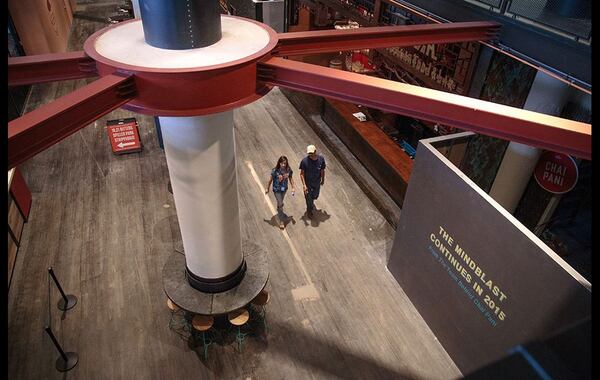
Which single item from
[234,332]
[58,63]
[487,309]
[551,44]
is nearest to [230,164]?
[58,63]

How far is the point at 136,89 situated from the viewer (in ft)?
10.4

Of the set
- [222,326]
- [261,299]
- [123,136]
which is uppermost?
[123,136]

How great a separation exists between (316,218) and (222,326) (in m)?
2.88

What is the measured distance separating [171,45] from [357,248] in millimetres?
4965

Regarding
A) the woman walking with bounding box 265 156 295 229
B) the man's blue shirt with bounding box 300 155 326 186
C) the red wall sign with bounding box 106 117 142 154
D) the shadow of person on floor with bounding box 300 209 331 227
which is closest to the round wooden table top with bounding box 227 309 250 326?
the woman walking with bounding box 265 156 295 229

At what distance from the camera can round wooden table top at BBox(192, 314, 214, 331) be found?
5398 millimetres

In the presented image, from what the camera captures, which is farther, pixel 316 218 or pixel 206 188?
pixel 316 218

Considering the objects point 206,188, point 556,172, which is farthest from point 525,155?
point 206,188

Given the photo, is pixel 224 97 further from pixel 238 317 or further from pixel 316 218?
pixel 316 218

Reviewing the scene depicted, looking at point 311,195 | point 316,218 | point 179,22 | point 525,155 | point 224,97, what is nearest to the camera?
point 224,97

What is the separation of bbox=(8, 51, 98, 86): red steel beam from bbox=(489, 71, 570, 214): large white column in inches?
197

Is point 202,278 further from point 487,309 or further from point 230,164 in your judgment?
point 487,309

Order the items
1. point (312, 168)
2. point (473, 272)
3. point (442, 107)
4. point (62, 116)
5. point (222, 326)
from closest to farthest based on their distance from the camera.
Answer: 1. point (62, 116)
2. point (442, 107)
3. point (473, 272)
4. point (222, 326)
5. point (312, 168)

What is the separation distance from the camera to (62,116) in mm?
2744
